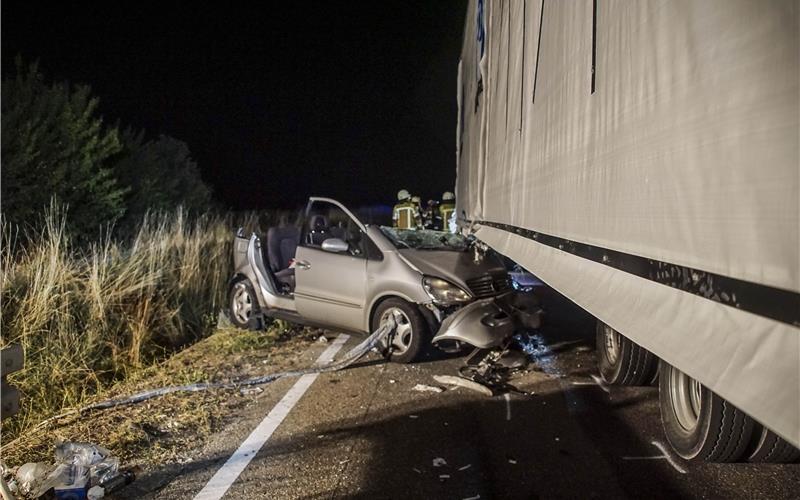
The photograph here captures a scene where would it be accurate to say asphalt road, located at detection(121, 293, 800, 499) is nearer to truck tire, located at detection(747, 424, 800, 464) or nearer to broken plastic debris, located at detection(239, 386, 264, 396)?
broken plastic debris, located at detection(239, 386, 264, 396)

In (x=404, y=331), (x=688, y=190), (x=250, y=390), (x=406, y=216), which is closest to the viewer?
(x=688, y=190)

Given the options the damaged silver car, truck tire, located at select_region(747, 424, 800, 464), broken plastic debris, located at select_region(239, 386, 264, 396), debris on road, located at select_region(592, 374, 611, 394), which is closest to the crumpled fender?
the damaged silver car

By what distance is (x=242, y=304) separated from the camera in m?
8.23

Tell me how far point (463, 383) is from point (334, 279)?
7.07 ft

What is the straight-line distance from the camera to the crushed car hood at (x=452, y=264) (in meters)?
6.32

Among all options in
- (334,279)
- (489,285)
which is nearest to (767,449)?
(489,285)

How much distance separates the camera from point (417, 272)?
20.8ft

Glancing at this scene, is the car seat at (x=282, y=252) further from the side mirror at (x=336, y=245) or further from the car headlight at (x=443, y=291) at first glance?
the car headlight at (x=443, y=291)

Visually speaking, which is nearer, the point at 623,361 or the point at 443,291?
the point at 623,361

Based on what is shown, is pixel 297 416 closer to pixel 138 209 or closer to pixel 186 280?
pixel 186 280

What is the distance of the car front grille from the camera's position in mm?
6332

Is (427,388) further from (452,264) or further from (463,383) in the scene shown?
(452,264)

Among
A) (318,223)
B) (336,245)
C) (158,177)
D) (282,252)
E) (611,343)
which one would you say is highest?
(158,177)

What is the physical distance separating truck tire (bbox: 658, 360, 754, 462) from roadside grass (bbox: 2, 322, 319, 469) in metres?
3.04
